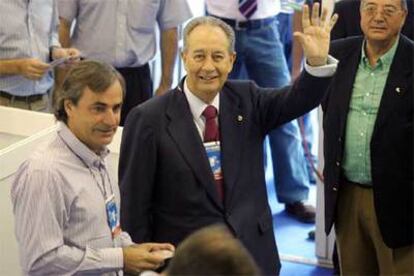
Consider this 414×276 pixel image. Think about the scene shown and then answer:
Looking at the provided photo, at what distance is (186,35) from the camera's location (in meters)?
2.69

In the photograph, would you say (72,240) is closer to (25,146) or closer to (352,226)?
(25,146)

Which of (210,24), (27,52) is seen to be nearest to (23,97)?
(27,52)

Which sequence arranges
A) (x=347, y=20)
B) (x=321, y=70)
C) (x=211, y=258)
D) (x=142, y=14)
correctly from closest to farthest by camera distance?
(x=211, y=258)
(x=321, y=70)
(x=347, y=20)
(x=142, y=14)

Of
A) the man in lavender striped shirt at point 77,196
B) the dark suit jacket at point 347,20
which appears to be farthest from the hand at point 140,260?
the dark suit jacket at point 347,20

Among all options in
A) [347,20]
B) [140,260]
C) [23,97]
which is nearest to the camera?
[140,260]

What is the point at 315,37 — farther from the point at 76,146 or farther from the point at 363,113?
the point at 76,146

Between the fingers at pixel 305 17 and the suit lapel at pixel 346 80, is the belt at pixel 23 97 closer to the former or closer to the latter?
the suit lapel at pixel 346 80

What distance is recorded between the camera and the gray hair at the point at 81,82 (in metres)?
2.31

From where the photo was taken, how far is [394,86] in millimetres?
2982

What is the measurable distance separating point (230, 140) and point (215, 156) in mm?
71

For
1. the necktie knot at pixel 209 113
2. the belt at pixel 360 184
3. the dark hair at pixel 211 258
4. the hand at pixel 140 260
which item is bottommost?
the belt at pixel 360 184

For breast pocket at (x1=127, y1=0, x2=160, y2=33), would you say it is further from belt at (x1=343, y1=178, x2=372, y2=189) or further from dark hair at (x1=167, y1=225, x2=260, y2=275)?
dark hair at (x1=167, y1=225, x2=260, y2=275)

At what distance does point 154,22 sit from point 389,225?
71.9 inches

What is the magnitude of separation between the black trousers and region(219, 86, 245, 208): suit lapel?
1610 mm
